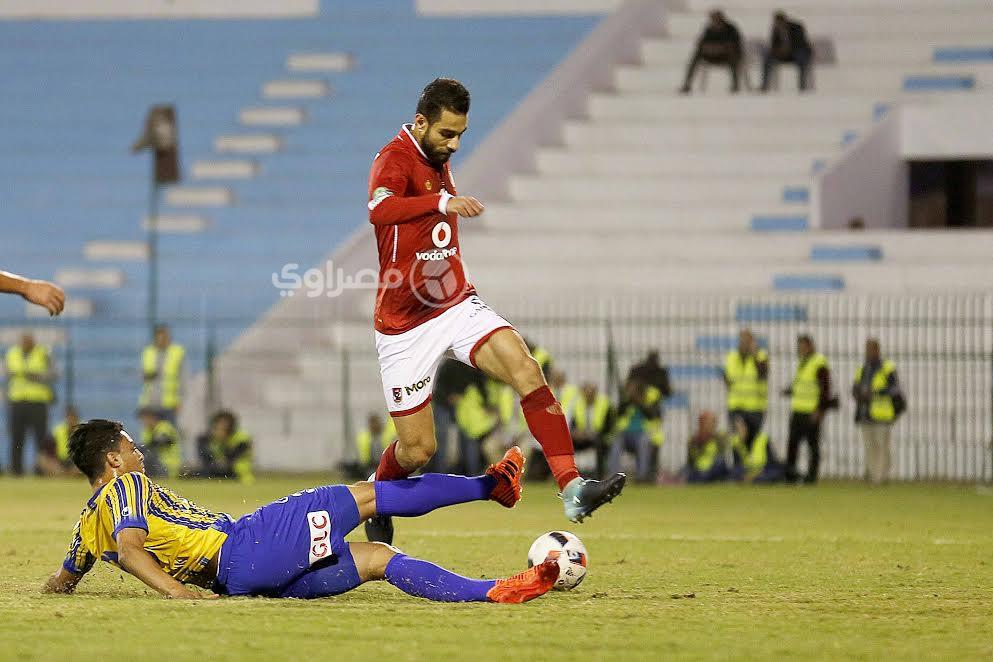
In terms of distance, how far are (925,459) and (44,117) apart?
17.3 metres

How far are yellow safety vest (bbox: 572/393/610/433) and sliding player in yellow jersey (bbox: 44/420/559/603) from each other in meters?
12.2

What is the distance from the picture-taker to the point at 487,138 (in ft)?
90.9

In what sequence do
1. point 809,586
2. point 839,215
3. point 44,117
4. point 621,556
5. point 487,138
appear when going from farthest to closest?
point 44,117, point 487,138, point 839,215, point 621,556, point 809,586

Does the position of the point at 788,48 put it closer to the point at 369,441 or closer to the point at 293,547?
the point at 369,441

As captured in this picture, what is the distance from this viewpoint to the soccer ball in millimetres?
7445

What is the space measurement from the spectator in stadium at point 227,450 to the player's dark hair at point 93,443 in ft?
41.8

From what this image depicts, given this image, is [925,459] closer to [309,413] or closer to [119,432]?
[309,413]

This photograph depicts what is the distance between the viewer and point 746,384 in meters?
19.7

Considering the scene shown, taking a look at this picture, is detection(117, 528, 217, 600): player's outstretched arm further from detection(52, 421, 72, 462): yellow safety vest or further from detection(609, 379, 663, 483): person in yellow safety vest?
detection(52, 421, 72, 462): yellow safety vest

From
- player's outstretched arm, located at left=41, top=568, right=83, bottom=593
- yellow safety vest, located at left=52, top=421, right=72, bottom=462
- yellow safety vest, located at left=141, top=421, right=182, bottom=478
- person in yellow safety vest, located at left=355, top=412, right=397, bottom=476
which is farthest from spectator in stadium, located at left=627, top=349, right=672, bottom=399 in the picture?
player's outstretched arm, located at left=41, top=568, right=83, bottom=593

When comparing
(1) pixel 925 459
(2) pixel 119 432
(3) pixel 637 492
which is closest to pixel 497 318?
(2) pixel 119 432

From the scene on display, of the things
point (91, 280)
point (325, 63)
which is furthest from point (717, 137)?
point (91, 280)

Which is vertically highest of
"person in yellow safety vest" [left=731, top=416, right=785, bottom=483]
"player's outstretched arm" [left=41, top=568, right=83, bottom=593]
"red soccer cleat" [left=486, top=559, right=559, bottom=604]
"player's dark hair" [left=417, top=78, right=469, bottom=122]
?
"player's dark hair" [left=417, top=78, right=469, bottom=122]

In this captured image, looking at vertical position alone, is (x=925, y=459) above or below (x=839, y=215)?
below
